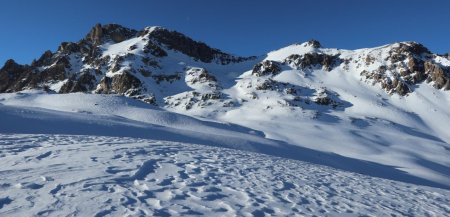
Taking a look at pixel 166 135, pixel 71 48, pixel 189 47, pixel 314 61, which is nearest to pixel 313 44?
pixel 314 61

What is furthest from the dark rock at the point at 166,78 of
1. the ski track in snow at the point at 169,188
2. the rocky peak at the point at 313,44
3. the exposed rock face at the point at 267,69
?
the ski track in snow at the point at 169,188

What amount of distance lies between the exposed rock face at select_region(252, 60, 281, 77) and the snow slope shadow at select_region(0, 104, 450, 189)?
7115 centimetres

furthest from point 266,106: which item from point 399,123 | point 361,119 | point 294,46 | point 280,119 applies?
point 294,46

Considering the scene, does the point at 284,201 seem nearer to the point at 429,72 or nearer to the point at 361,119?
the point at 361,119

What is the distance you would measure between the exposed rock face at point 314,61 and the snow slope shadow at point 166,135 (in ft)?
253

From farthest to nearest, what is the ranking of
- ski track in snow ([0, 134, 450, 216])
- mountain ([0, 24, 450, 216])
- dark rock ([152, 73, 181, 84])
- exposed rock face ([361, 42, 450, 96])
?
dark rock ([152, 73, 181, 84]) → exposed rock face ([361, 42, 450, 96]) → mountain ([0, 24, 450, 216]) → ski track in snow ([0, 134, 450, 216])

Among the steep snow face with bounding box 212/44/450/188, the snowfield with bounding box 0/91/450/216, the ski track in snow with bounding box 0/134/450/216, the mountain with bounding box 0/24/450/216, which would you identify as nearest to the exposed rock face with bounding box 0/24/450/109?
the mountain with bounding box 0/24/450/216

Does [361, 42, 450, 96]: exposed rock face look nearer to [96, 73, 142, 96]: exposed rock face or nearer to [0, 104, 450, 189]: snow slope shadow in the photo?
[96, 73, 142, 96]: exposed rock face

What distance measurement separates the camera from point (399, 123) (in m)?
71.1

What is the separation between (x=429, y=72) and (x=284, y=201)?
96.4 metres

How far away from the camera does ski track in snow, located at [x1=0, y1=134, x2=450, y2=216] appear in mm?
7625

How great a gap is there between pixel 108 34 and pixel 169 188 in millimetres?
124747

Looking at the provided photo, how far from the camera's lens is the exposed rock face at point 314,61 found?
105m

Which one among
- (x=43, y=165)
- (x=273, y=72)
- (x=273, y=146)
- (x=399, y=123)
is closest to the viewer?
(x=43, y=165)
